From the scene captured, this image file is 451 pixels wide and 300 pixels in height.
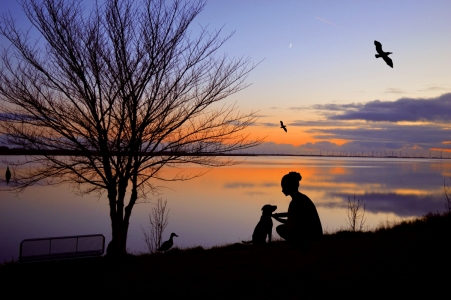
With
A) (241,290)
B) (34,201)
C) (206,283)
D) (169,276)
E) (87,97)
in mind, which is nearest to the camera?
(241,290)

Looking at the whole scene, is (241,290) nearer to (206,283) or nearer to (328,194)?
(206,283)

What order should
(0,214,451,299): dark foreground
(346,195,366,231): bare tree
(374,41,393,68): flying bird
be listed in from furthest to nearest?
1. (346,195,366,231): bare tree
2. (374,41,393,68): flying bird
3. (0,214,451,299): dark foreground

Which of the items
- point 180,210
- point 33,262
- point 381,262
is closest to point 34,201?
point 180,210

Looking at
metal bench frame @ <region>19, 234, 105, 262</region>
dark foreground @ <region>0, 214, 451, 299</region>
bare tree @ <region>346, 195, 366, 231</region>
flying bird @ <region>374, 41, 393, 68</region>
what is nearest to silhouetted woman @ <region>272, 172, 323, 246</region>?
dark foreground @ <region>0, 214, 451, 299</region>

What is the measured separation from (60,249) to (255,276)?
14.8ft

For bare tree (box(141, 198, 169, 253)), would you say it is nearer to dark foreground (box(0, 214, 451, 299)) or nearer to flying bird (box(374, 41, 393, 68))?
dark foreground (box(0, 214, 451, 299))

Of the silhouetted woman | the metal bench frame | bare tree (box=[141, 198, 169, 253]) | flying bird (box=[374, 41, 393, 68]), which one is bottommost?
bare tree (box=[141, 198, 169, 253])

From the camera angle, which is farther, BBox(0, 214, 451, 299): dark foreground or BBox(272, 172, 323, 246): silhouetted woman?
BBox(0, 214, 451, 299): dark foreground

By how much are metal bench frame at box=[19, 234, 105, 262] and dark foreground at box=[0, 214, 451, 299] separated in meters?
0.17

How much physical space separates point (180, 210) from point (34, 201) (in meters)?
12.2

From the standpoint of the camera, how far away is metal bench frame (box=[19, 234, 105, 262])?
811 centimetres

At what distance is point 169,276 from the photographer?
713cm

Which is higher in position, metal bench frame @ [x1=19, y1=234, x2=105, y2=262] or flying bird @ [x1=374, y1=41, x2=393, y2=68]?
flying bird @ [x1=374, y1=41, x2=393, y2=68]

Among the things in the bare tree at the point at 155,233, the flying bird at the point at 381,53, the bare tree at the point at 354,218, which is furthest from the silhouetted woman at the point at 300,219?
the bare tree at the point at 354,218
